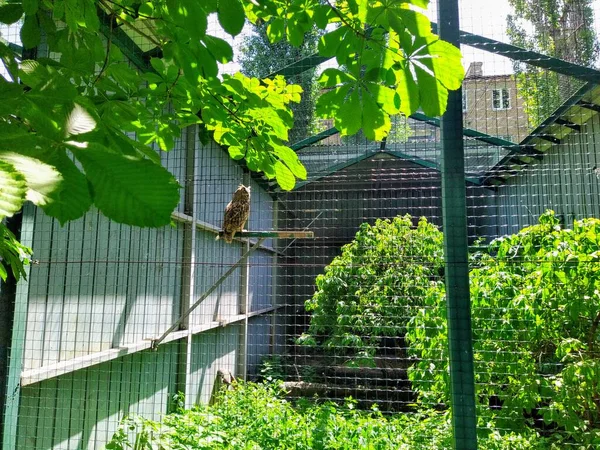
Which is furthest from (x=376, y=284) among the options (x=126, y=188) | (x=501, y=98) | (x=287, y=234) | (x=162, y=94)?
(x=126, y=188)

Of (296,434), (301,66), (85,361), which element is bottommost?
(296,434)

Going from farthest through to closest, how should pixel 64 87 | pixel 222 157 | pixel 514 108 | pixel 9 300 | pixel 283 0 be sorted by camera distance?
pixel 222 157
pixel 514 108
pixel 9 300
pixel 283 0
pixel 64 87

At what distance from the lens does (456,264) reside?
55.9 inches

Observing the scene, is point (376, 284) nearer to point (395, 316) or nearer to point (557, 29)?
point (395, 316)

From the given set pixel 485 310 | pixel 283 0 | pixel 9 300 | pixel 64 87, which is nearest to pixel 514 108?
pixel 485 310

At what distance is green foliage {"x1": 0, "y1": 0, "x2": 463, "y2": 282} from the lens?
361mm

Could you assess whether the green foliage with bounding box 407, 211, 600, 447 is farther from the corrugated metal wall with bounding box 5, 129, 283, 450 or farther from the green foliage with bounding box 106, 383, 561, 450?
the corrugated metal wall with bounding box 5, 129, 283, 450

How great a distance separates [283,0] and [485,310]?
190 centimetres

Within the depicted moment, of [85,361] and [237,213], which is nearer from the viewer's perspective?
[85,361]

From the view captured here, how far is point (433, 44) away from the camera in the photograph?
713 mm

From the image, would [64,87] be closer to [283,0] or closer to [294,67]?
[283,0]

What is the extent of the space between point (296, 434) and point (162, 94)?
1970mm

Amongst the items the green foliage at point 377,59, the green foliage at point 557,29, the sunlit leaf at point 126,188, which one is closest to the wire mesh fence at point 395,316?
the green foliage at point 557,29

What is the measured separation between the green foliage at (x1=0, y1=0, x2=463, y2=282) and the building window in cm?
195
